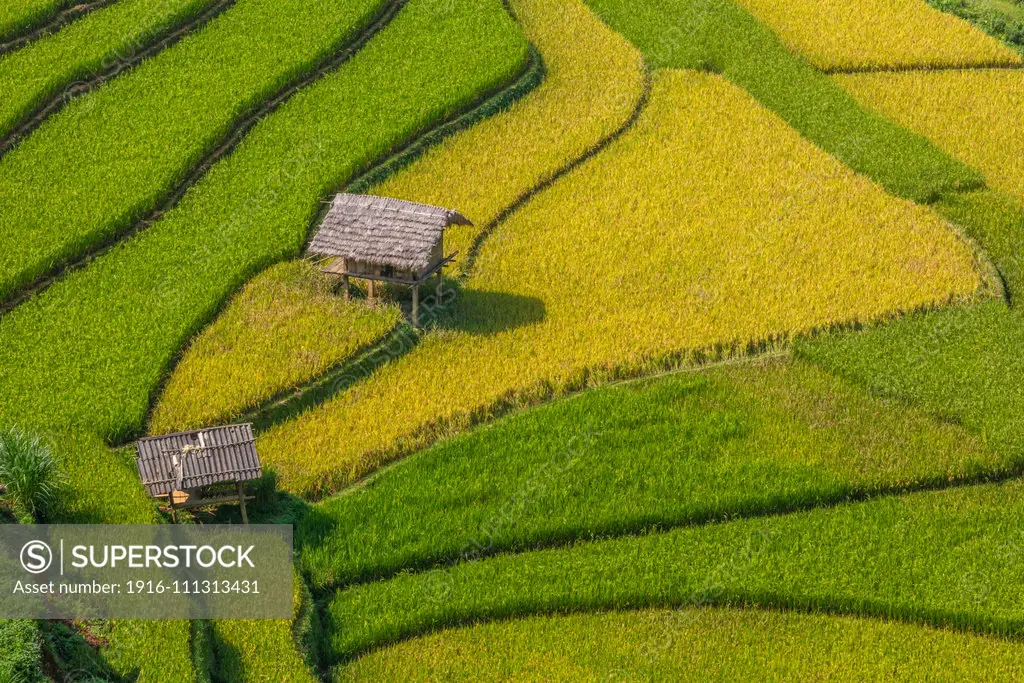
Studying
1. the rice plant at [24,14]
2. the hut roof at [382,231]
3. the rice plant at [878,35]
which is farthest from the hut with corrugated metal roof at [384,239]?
the rice plant at [878,35]

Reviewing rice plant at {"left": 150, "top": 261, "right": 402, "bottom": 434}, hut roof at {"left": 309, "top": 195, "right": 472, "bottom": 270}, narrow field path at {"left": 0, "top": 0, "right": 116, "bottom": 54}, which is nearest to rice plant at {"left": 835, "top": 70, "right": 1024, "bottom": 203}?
hut roof at {"left": 309, "top": 195, "right": 472, "bottom": 270}

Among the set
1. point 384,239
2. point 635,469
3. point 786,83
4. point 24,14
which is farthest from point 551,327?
point 24,14

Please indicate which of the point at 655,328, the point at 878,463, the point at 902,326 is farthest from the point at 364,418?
the point at 902,326

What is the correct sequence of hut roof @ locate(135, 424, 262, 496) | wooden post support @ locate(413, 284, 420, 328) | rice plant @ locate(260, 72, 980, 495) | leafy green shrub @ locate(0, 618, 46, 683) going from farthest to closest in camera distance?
wooden post support @ locate(413, 284, 420, 328) → rice plant @ locate(260, 72, 980, 495) → hut roof @ locate(135, 424, 262, 496) → leafy green shrub @ locate(0, 618, 46, 683)

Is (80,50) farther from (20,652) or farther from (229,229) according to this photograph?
(20,652)

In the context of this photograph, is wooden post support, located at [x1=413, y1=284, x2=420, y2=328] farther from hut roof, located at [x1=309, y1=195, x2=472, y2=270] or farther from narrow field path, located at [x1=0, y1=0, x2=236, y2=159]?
narrow field path, located at [x1=0, y1=0, x2=236, y2=159]

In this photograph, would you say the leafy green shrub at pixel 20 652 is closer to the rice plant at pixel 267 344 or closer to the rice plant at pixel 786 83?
the rice plant at pixel 267 344
